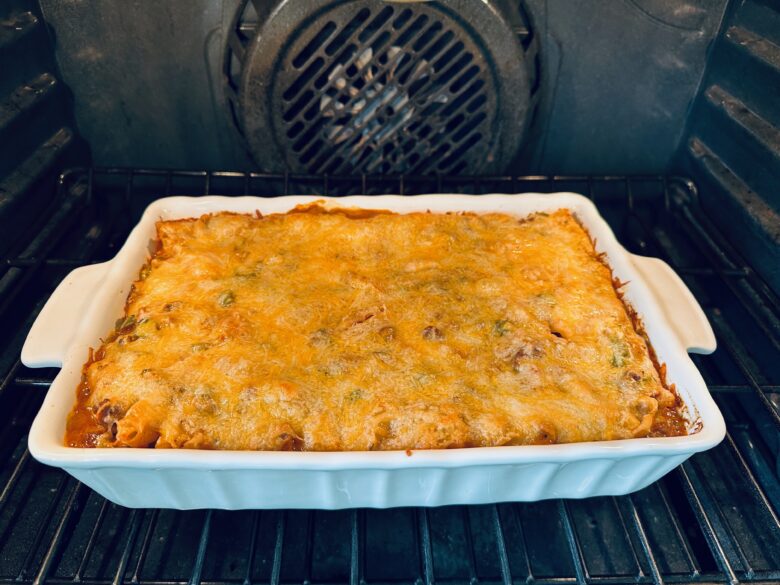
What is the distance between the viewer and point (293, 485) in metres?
1.15

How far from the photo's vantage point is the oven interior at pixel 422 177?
4.22 ft

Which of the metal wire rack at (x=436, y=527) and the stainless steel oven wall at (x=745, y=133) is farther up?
the stainless steel oven wall at (x=745, y=133)

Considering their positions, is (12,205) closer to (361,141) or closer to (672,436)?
(361,141)

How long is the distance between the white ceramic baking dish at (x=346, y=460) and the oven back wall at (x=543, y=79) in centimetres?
59

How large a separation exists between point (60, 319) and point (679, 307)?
1438 mm

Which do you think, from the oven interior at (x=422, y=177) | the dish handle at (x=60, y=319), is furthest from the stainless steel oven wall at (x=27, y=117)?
the dish handle at (x=60, y=319)

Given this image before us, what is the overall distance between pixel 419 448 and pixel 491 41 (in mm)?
1153

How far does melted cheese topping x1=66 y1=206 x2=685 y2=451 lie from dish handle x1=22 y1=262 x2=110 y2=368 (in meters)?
0.09

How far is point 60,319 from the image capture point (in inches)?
53.1

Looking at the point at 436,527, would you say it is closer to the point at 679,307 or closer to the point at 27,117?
the point at 679,307

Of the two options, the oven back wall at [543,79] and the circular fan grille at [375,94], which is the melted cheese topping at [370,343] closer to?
the circular fan grille at [375,94]

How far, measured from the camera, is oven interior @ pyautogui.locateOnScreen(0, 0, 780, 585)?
1286 mm

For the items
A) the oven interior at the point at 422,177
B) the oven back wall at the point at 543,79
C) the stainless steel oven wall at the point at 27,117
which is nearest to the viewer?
the oven interior at the point at 422,177

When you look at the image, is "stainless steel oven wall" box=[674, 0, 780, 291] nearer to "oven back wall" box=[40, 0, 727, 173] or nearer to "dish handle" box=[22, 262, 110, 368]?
"oven back wall" box=[40, 0, 727, 173]
